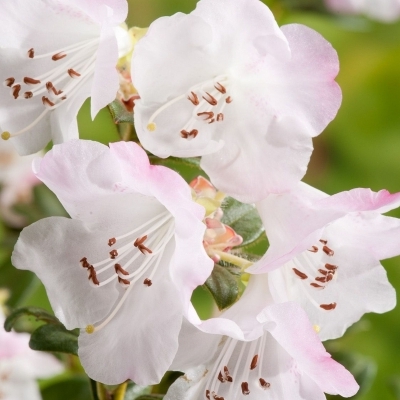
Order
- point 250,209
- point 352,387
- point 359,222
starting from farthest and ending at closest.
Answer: point 250,209
point 359,222
point 352,387

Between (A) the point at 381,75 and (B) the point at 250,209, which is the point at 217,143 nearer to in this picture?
(B) the point at 250,209

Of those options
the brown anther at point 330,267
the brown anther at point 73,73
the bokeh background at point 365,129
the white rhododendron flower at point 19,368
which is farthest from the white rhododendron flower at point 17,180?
the bokeh background at point 365,129

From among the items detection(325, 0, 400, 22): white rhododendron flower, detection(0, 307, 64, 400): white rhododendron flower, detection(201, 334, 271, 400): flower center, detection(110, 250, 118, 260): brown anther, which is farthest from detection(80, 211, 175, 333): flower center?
detection(325, 0, 400, 22): white rhododendron flower

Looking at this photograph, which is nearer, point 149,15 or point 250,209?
point 250,209

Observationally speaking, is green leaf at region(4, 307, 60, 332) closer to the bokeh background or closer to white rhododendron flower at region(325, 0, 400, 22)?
white rhododendron flower at region(325, 0, 400, 22)

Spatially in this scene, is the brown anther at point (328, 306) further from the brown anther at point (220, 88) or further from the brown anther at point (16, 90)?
the brown anther at point (16, 90)

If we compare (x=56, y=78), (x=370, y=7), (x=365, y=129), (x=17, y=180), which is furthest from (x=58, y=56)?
(x=365, y=129)

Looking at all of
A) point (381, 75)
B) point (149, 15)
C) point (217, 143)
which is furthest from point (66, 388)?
point (381, 75)
